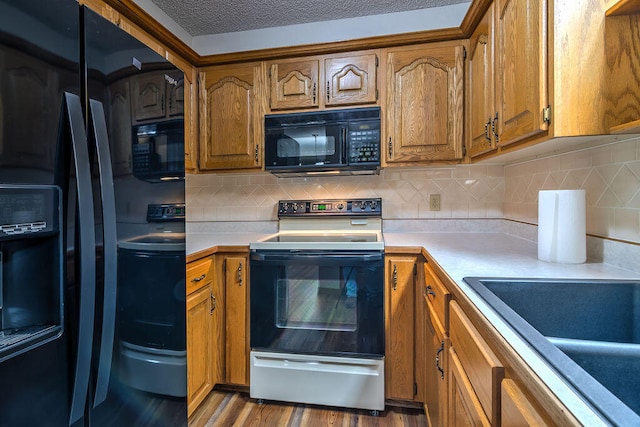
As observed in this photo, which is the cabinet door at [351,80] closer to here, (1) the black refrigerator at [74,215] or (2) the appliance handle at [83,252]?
(1) the black refrigerator at [74,215]

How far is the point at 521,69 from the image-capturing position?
1.19 m

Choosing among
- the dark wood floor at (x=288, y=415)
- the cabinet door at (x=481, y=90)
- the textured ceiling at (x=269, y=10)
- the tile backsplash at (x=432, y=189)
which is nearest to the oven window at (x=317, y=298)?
the dark wood floor at (x=288, y=415)

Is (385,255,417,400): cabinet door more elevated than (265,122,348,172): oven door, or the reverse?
(265,122,348,172): oven door

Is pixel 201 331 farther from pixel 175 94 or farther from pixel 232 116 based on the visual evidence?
pixel 232 116

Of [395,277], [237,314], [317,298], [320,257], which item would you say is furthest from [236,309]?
[395,277]

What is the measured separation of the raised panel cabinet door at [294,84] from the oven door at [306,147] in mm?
163

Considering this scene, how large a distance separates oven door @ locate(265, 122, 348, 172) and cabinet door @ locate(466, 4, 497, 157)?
0.72 m

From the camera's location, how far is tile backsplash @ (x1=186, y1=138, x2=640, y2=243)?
4.46 ft

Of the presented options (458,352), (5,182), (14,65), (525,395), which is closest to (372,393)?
(458,352)

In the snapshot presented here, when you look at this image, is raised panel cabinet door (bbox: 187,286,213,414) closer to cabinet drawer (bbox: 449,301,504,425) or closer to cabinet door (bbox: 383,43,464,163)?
→ cabinet drawer (bbox: 449,301,504,425)

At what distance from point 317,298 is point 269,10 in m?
1.84

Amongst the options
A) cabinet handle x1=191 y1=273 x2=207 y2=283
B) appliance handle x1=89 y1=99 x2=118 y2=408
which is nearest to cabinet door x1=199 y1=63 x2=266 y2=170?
cabinet handle x1=191 y1=273 x2=207 y2=283

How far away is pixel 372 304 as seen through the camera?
1.70 m

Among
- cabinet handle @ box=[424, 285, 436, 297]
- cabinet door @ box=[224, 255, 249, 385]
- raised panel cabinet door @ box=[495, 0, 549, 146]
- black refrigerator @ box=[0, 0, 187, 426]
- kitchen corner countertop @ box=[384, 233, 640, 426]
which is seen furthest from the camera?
cabinet door @ box=[224, 255, 249, 385]
